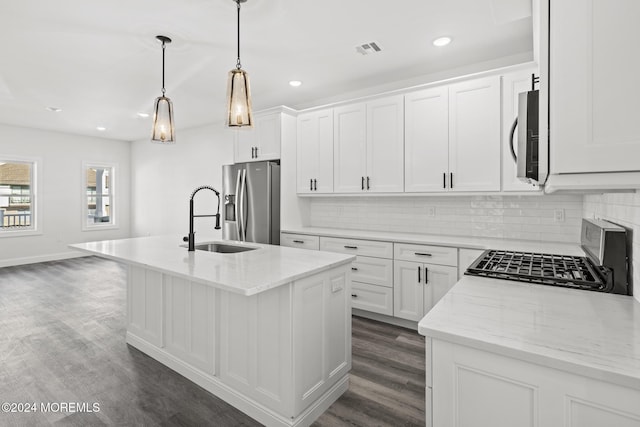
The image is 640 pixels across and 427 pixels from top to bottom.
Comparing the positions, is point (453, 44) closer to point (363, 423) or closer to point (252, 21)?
point (252, 21)

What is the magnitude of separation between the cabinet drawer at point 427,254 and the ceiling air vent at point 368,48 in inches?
74.0

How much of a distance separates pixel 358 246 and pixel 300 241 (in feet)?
2.62

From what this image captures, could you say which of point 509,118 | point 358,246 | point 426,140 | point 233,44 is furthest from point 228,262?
point 509,118

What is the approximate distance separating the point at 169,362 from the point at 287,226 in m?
2.16

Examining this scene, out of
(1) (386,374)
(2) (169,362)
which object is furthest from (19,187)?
(1) (386,374)

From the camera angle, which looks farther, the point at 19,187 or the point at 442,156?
the point at 19,187

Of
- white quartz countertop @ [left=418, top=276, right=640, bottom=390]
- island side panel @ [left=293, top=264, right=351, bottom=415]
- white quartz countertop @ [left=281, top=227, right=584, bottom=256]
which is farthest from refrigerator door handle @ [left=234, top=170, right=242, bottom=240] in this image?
white quartz countertop @ [left=418, top=276, right=640, bottom=390]

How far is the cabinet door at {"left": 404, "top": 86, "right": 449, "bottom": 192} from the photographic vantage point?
3.28 metres

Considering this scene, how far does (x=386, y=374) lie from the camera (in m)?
2.40

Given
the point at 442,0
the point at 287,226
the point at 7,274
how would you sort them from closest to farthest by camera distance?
the point at 442,0 < the point at 287,226 < the point at 7,274

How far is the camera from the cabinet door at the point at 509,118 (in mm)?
2873

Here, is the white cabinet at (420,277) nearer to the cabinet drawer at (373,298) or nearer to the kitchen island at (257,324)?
the cabinet drawer at (373,298)

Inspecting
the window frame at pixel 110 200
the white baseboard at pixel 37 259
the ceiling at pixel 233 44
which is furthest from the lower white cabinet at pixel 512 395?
the window frame at pixel 110 200

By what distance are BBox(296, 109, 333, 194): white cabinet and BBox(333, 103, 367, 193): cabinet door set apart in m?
0.09
